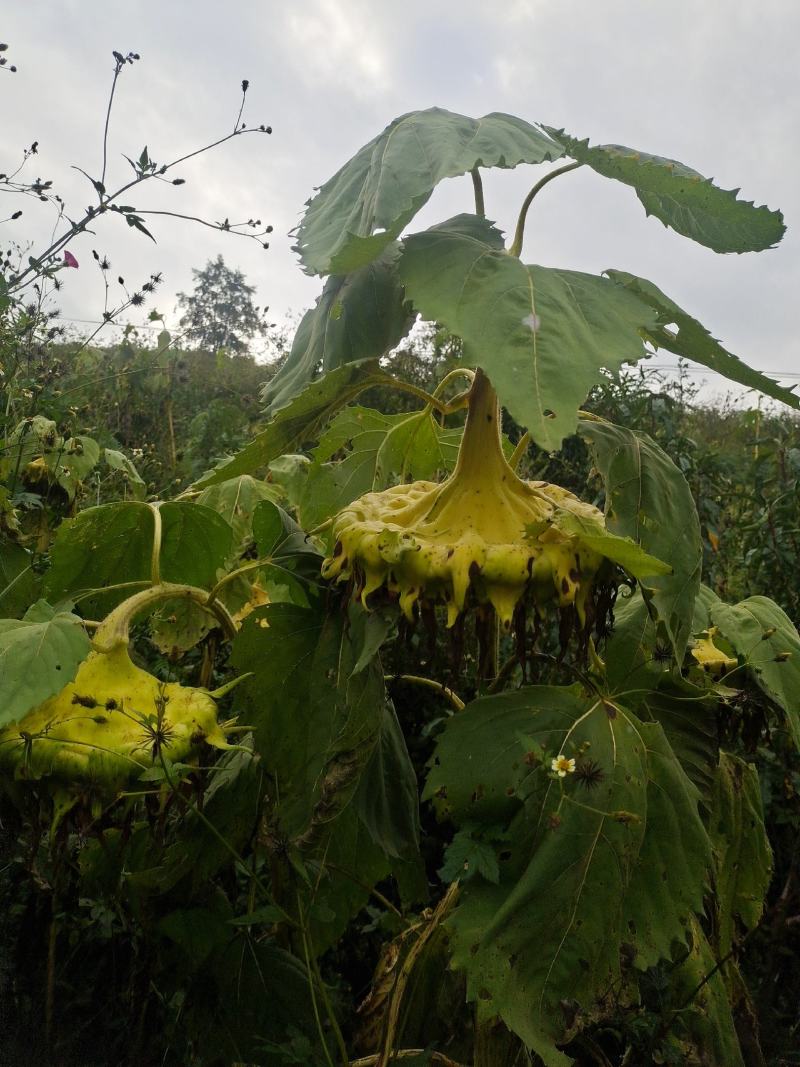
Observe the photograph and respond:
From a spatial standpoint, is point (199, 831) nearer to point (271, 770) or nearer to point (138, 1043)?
point (271, 770)

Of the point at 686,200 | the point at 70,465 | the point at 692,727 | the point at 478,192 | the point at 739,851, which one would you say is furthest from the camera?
the point at 70,465

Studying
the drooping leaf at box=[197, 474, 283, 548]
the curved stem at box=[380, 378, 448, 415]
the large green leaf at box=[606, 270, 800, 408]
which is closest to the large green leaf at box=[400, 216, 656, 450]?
the large green leaf at box=[606, 270, 800, 408]

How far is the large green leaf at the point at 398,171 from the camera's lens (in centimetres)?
64

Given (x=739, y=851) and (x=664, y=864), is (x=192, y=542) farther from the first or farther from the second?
(x=739, y=851)

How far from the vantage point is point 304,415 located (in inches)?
31.0

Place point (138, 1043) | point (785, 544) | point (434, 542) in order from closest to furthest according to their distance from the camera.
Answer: point (434, 542), point (138, 1043), point (785, 544)

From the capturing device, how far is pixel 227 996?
1.01m

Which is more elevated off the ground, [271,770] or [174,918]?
[271,770]

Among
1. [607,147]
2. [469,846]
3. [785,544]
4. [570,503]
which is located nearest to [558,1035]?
[469,846]

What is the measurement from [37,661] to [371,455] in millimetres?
521

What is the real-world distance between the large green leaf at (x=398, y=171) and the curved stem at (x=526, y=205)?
0.06 meters

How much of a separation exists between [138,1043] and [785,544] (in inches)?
77.9

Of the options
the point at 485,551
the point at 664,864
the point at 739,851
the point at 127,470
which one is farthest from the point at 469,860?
the point at 127,470

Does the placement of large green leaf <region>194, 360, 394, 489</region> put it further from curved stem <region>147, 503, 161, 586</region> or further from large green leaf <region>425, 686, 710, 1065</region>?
large green leaf <region>425, 686, 710, 1065</region>
